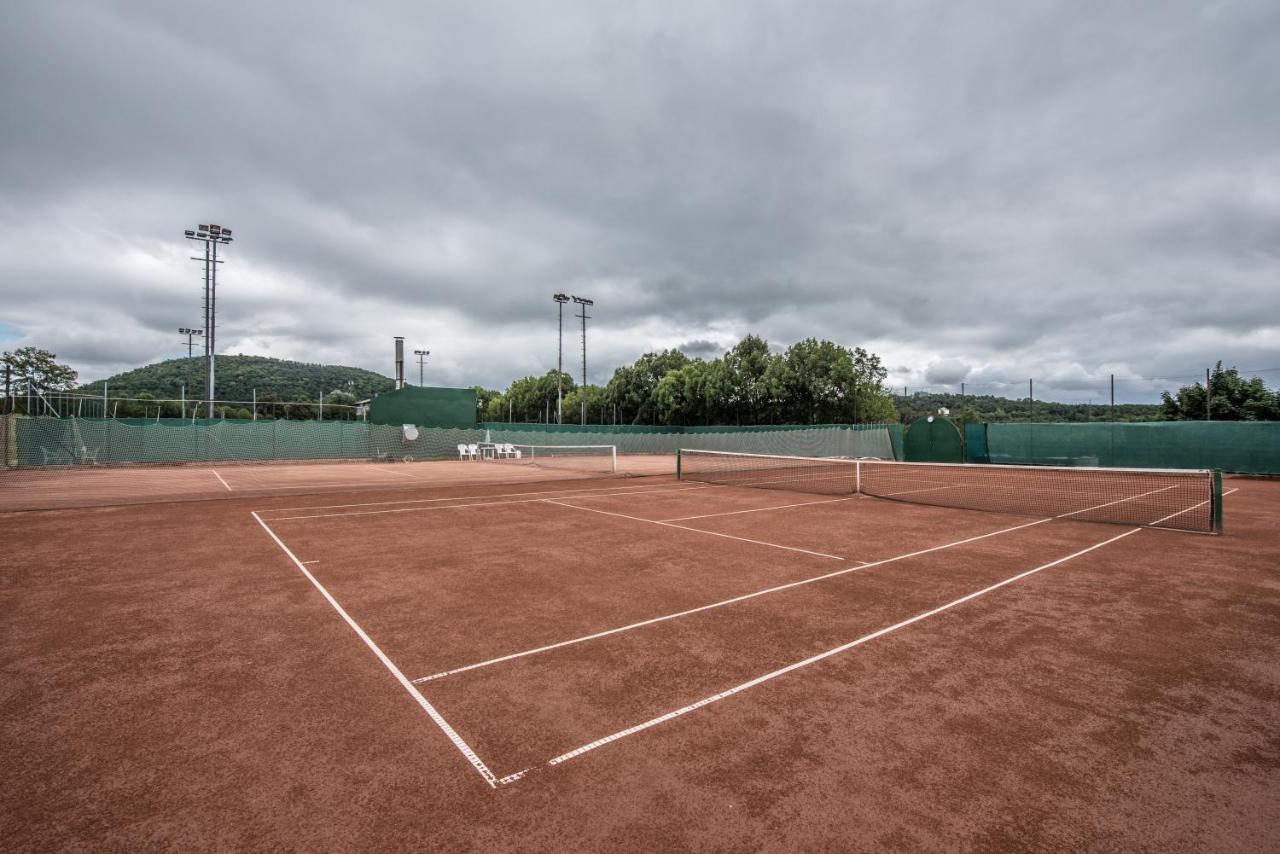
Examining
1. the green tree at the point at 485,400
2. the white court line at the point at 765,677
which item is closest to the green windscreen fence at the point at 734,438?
the white court line at the point at 765,677

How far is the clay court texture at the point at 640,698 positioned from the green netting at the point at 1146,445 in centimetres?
2108

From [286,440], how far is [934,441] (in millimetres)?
37345

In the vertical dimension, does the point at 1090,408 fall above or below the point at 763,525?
above

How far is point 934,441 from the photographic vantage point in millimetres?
33719

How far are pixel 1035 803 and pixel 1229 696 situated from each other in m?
Answer: 2.61

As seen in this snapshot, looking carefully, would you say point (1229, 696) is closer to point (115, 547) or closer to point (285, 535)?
point (285, 535)

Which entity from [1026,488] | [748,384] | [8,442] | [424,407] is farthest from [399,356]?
→ [1026,488]

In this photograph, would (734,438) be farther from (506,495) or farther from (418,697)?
(418,697)

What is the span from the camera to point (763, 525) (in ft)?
38.8

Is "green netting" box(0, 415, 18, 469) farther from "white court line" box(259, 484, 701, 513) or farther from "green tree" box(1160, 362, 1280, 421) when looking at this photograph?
"green tree" box(1160, 362, 1280, 421)

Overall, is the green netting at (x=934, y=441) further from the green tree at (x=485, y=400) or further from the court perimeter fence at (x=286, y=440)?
the green tree at (x=485, y=400)

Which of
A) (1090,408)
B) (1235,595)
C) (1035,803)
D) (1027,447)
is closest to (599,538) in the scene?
(1035,803)

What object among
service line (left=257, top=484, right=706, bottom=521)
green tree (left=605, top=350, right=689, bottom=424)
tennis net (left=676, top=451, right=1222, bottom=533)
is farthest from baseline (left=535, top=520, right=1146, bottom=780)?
green tree (left=605, top=350, right=689, bottom=424)

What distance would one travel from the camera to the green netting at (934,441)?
32.8 meters
